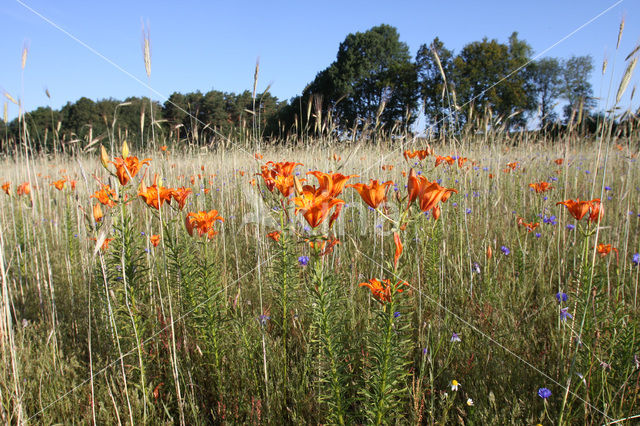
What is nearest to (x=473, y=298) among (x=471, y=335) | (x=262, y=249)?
(x=471, y=335)

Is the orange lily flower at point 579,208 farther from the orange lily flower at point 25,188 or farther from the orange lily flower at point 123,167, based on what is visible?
the orange lily flower at point 25,188

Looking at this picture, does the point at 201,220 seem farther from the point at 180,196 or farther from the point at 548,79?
the point at 548,79

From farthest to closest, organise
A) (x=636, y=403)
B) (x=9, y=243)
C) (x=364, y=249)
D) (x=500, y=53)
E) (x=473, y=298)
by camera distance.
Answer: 1. (x=500, y=53)
2. (x=9, y=243)
3. (x=364, y=249)
4. (x=473, y=298)
5. (x=636, y=403)

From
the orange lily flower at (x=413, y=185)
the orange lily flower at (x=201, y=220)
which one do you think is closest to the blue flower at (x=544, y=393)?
the orange lily flower at (x=413, y=185)

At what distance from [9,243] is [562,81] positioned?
1568 inches

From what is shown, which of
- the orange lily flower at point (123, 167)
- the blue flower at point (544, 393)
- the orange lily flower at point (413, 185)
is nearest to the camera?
the orange lily flower at point (413, 185)

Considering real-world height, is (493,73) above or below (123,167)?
above

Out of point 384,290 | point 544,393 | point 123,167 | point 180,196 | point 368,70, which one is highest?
point 368,70

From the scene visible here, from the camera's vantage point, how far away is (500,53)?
82.0 ft

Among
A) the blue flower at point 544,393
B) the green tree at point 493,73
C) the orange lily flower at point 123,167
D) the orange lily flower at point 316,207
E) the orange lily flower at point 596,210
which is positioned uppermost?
the green tree at point 493,73

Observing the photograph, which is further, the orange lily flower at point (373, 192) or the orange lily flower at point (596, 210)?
the orange lily flower at point (596, 210)

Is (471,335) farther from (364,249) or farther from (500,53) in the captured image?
(500,53)

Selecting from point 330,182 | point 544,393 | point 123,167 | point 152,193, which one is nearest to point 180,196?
point 152,193

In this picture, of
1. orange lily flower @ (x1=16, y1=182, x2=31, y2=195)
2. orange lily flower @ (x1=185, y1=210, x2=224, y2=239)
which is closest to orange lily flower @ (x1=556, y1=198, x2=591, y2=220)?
orange lily flower @ (x1=185, y1=210, x2=224, y2=239)
